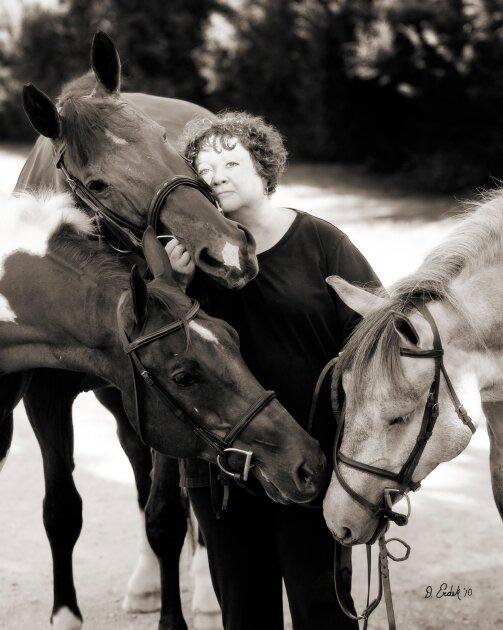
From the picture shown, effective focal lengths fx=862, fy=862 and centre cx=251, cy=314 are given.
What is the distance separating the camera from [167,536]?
351cm

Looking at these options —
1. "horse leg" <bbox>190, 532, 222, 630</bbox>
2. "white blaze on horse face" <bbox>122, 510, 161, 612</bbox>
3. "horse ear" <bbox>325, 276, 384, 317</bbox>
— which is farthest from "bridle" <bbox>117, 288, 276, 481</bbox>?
"white blaze on horse face" <bbox>122, 510, 161, 612</bbox>

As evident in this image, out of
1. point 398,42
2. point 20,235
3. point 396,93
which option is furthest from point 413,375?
point 396,93

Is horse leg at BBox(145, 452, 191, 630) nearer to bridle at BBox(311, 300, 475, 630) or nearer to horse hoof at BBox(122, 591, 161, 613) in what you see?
horse hoof at BBox(122, 591, 161, 613)

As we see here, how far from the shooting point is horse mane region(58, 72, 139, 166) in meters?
2.99

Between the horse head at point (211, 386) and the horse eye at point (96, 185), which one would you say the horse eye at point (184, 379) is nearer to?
the horse head at point (211, 386)

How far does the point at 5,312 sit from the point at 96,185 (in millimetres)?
547

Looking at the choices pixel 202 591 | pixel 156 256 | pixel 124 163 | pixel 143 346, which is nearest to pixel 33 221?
pixel 124 163

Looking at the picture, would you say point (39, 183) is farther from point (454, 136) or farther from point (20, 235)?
point (454, 136)

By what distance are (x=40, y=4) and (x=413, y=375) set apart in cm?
1396

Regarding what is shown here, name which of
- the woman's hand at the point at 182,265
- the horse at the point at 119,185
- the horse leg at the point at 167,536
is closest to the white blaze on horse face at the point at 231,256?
the horse at the point at 119,185

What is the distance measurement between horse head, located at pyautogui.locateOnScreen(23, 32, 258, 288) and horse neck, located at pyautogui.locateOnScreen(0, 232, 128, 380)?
257mm

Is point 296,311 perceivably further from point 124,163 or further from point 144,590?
point 144,590

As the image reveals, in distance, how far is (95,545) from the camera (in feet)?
14.5

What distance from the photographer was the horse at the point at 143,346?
2438 mm
